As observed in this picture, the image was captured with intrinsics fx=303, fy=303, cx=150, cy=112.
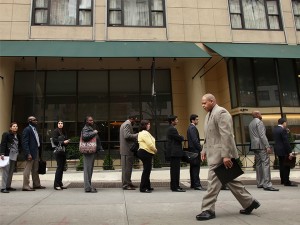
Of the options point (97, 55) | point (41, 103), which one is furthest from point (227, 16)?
point (41, 103)

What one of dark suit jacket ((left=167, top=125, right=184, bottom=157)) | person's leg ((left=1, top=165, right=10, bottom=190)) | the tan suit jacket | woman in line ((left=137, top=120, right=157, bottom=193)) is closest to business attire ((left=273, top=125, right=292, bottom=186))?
dark suit jacket ((left=167, top=125, right=184, bottom=157))

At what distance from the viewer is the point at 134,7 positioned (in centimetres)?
1495

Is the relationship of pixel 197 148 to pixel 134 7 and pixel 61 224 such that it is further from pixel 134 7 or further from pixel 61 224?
pixel 134 7

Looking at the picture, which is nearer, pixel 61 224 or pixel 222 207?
pixel 61 224

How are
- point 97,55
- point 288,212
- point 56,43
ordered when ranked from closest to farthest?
point 288,212 < point 97,55 < point 56,43

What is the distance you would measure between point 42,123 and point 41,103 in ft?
3.57

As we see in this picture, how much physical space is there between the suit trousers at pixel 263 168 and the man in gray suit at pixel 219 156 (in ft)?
9.98

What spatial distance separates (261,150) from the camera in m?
7.71

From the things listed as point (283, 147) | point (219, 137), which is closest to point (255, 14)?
point (283, 147)

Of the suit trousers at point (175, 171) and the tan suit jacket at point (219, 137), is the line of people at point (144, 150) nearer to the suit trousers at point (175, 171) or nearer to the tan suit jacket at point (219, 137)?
the suit trousers at point (175, 171)

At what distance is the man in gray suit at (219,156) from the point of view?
454cm

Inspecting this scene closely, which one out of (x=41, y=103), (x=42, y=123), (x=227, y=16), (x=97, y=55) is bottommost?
(x=42, y=123)

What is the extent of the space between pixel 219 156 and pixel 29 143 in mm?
5265

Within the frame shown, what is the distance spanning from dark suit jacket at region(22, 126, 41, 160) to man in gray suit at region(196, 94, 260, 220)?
4.94 m
